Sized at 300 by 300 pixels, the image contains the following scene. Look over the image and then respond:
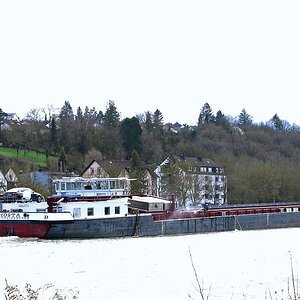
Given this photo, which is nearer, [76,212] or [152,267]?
[152,267]

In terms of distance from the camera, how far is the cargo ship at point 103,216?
3997cm

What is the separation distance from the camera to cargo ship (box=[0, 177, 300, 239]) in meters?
40.0

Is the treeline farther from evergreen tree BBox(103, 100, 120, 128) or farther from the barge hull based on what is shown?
the barge hull

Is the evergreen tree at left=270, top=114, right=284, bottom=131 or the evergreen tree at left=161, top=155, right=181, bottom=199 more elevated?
the evergreen tree at left=270, top=114, right=284, bottom=131

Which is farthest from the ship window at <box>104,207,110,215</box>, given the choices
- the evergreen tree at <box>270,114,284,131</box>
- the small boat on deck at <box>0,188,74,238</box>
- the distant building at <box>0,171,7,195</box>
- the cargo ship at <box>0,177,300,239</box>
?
the evergreen tree at <box>270,114,284,131</box>

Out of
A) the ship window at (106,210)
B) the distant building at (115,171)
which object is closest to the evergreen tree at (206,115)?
the distant building at (115,171)

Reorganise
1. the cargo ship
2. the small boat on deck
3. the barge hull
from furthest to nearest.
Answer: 1. the barge hull
2. the cargo ship
3. the small boat on deck

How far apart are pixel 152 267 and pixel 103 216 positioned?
16219 millimetres

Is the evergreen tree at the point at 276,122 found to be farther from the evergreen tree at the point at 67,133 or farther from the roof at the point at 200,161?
the roof at the point at 200,161

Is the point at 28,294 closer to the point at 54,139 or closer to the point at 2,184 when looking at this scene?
the point at 2,184

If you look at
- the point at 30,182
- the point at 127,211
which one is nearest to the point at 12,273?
the point at 127,211

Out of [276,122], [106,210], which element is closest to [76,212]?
[106,210]

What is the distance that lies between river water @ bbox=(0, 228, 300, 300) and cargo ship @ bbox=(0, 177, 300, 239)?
182 cm

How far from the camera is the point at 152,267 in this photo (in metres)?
25.8
